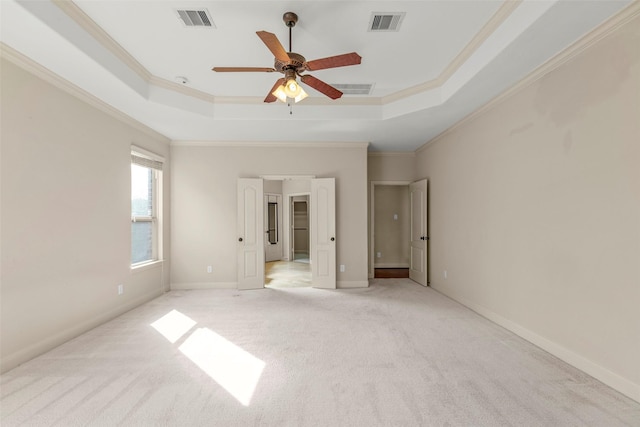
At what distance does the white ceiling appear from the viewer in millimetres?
2307

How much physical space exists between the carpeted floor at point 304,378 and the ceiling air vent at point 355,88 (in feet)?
9.87

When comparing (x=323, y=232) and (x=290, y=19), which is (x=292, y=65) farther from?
(x=323, y=232)

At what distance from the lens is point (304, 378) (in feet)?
7.86

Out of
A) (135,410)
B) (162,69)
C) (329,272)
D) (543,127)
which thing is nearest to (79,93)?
(162,69)

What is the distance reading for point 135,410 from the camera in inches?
78.6

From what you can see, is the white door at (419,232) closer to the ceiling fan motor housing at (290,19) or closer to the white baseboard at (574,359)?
the white baseboard at (574,359)

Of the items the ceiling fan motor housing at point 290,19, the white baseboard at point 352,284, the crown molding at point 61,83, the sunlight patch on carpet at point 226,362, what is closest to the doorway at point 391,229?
the white baseboard at point 352,284

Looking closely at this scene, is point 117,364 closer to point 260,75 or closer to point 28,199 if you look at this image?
point 28,199

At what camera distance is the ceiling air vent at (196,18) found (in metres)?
2.43

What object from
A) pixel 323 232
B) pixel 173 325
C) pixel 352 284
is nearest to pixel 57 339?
pixel 173 325

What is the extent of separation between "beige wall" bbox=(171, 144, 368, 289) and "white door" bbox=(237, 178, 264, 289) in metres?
0.17

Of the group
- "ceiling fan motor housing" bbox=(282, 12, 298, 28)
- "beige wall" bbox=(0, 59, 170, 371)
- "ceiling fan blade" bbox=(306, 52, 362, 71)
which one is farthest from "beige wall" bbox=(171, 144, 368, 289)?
"ceiling fan blade" bbox=(306, 52, 362, 71)

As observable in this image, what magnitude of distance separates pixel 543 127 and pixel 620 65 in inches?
29.0

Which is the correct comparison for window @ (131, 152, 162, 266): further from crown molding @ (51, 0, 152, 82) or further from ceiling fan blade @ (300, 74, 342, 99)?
ceiling fan blade @ (300, 74, 342, 99)
